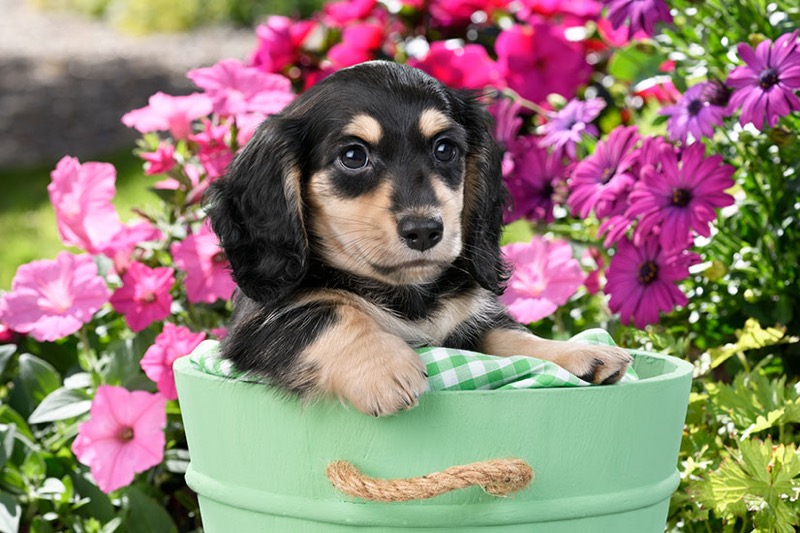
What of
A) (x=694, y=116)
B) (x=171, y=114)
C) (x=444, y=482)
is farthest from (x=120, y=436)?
(x=694, y=116)

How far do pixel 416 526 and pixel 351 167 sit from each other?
2.40 feet

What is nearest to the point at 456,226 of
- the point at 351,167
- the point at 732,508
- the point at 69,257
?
the point at 351,167

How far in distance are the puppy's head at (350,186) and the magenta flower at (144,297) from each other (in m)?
0.67

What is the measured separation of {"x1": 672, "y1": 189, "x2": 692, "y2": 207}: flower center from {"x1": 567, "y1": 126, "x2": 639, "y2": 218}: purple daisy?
171 millimetres

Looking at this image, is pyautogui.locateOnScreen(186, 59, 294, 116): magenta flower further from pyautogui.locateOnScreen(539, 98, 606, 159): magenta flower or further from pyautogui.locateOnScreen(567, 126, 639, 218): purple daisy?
pyautogui.locateOnScreen(567, 126, 639, 218): purple daisy

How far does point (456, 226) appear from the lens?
224cm

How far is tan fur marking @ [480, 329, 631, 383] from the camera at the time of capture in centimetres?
208

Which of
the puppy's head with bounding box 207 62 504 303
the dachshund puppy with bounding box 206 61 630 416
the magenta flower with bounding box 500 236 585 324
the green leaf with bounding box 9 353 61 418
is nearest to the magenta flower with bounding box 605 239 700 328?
the magenta flower with bounding box 500 236 585 324

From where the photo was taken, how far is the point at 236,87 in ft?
11.3

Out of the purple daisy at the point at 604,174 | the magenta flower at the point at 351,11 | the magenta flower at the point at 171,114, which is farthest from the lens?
the magenta flower at the point at 351,11

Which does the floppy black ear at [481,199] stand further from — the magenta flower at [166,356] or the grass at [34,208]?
the grass at [34,208]

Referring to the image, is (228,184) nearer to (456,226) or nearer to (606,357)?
(456,226)

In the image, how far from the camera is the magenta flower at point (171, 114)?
10.7 ft

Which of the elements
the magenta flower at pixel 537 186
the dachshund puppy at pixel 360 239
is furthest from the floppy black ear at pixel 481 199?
the magenta flower at pixel 537 186
